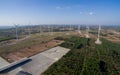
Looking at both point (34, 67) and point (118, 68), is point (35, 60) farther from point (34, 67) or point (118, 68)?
point (118, 68)

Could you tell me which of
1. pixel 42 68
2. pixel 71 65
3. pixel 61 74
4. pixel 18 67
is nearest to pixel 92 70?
pixel 71 65

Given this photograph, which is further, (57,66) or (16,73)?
(57,66)

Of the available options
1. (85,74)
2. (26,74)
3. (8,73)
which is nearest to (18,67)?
(8,73)

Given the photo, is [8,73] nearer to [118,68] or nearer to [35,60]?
[35,60]

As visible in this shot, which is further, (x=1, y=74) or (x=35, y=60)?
(x=35, y=60)

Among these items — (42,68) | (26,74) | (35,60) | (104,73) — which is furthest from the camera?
(35,60)

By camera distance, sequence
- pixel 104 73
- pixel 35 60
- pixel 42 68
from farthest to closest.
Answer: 1. pixel 35 60
2. pixel 42 68
3. pixel 104 73

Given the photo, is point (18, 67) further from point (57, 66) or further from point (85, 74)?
point (85, 74)
